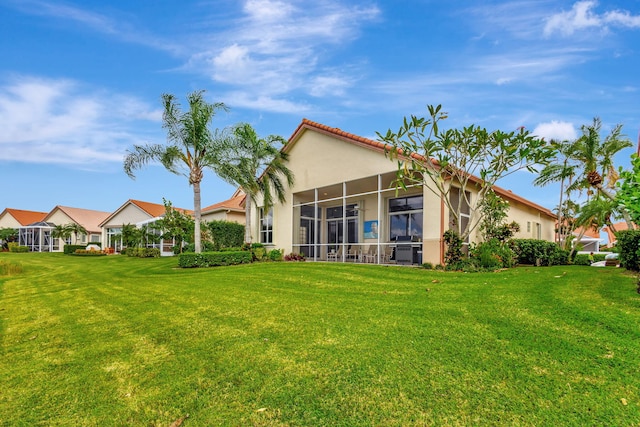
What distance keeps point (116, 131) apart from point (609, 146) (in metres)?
26.8

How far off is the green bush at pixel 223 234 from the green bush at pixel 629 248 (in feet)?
68.3

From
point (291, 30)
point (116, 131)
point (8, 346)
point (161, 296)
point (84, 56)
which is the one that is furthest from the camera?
point (116, 131)

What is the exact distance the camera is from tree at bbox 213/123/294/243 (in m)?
18.4

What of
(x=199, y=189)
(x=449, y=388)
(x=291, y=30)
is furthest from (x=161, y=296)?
(x=199, y=189)

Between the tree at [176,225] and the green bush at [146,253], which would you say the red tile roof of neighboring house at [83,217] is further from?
the tree at [176,225]

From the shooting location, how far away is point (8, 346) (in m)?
5.04

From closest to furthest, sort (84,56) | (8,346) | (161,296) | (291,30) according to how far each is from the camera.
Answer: (8,346) < (161,296) < (291,30) < (84,56)

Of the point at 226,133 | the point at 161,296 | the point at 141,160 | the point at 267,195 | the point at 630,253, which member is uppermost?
the point at 226,133

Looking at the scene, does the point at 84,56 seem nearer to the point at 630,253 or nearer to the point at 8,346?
the point at 8,346

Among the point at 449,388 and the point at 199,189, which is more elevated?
the point at 199,189

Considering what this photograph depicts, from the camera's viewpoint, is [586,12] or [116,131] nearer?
[586,12]

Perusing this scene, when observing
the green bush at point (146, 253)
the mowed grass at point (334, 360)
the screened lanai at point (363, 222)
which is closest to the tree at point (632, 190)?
the mowed grass at point (334, 360)

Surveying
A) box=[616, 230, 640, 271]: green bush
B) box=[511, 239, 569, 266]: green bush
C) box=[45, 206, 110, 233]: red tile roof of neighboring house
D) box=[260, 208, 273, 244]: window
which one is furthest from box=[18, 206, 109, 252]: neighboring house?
box=[616, 230, 640, 271]: green bush

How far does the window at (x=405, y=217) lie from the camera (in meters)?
16.6
